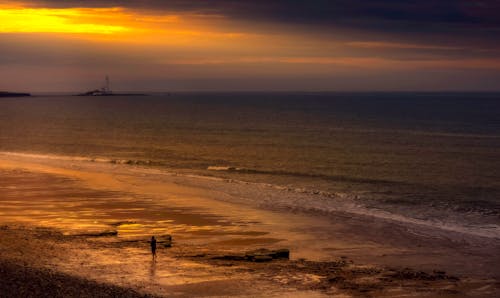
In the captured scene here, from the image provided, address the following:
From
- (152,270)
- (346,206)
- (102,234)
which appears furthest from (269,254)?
(346,206)

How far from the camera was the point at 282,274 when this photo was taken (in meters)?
23.9

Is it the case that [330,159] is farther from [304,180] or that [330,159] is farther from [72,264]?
[72,264]

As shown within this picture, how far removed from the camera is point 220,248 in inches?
1100

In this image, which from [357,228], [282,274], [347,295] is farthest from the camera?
[357,228]

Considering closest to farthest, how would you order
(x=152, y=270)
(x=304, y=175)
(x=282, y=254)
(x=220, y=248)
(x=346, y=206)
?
(x=152, y=270), (x=282, y=254), (x=220, y=248), (x=346, y=206), (x=304, y=175)

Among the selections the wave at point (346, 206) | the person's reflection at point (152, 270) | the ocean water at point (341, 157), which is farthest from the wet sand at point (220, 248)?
the ocean water at point (341, 157)

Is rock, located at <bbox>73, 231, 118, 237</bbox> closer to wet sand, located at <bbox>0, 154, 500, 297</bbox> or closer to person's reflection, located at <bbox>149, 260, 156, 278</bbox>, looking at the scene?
wet sand, located at <bbox>0, 154, 500, 297</bbox>

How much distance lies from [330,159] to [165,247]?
40.8 metres

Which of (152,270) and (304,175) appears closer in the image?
(152,270)

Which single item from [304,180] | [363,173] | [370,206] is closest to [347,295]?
[370,206]

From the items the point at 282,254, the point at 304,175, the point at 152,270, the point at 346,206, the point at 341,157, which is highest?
the point at 341,157

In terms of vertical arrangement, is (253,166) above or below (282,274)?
above

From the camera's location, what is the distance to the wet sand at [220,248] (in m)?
22.4

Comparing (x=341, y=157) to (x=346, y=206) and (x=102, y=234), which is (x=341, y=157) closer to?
(x=346, y=206)
